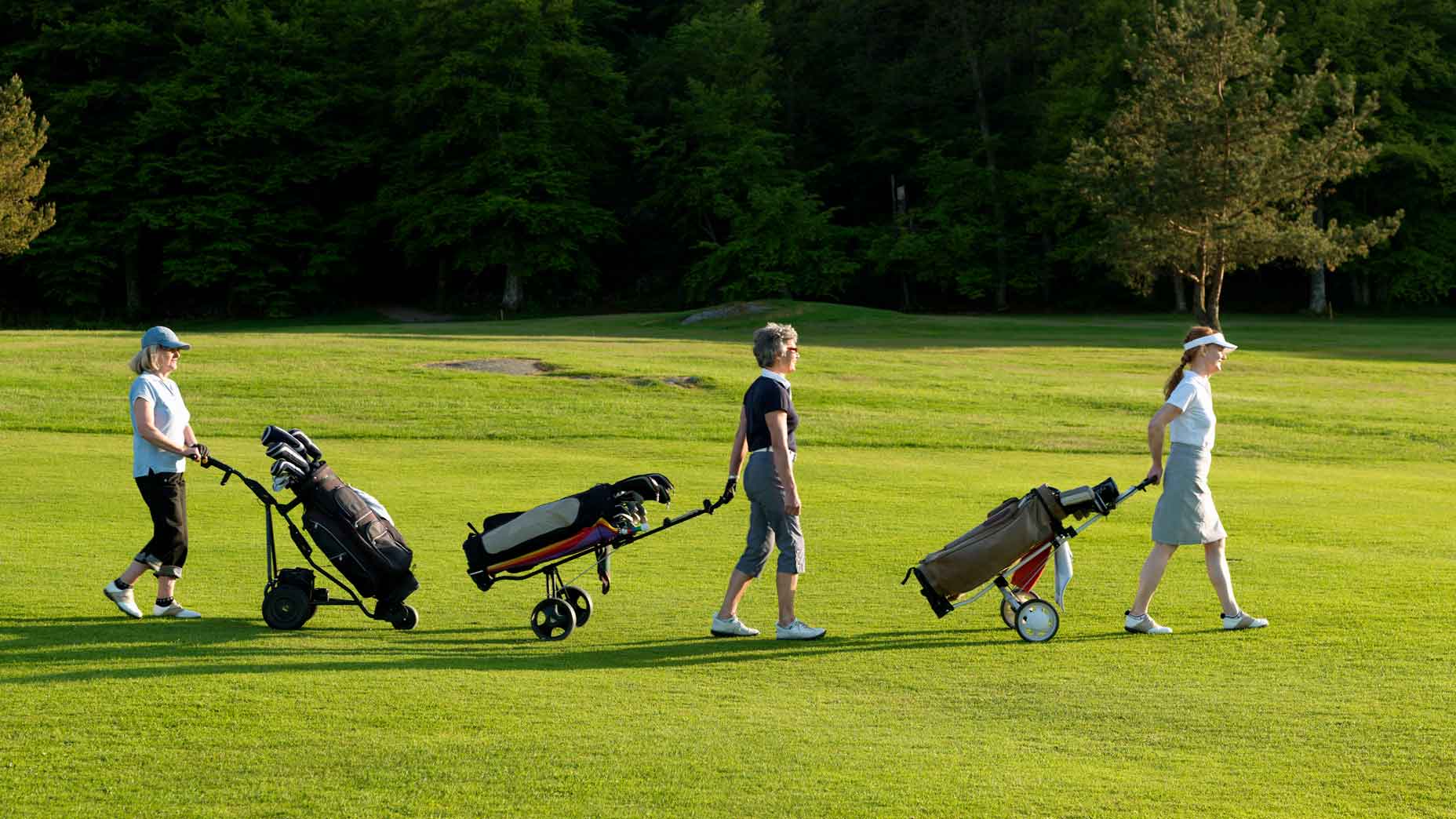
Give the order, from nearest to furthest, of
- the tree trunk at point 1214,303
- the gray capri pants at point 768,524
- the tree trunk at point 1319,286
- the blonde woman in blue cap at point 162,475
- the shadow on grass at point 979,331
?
1. the gray capri pants at point 768,524
2. the blonde woman in blue cap at point 162,475
3. the shadow on grass at point 979,331
4. the tree trunk at point 1214,303
5. the tree trunk at point 1319,286

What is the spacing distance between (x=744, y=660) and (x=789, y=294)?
56.7 m

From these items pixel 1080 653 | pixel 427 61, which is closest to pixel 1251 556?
pixel 1080 653

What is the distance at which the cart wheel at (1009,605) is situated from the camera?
880cm

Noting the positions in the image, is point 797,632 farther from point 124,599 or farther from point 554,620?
point 124,599

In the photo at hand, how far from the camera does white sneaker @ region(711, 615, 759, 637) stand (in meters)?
8.75

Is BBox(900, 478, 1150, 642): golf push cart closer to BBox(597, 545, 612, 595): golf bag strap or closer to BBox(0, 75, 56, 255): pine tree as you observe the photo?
BBox(597, 545, 612, 595): golf bag strap

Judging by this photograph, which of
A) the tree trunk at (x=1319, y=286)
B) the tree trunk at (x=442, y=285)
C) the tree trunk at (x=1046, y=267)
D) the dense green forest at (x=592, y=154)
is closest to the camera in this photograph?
the tree trunk at (x=1319, y=286)

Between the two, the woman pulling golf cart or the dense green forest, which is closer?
the woman pulling golf cart

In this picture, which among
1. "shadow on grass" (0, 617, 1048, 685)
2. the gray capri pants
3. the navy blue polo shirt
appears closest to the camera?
"shadow on grass" (0, 617, 1048, 685)

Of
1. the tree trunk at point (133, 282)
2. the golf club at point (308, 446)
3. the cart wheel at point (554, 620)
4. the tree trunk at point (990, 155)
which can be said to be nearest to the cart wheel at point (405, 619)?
the cart wheel at point (554, 620)

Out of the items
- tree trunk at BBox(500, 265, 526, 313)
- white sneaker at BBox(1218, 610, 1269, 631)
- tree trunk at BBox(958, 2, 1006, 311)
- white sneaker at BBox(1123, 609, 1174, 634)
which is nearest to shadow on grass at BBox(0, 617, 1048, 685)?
white sneaker at BBox(1123, 609, 1174, 634)

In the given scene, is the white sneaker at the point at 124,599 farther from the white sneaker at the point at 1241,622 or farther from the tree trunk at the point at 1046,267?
the tree trunk at the point at 1046,267

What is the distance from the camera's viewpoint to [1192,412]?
884cm

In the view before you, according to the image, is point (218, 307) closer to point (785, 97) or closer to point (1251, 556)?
point (785, 97)
